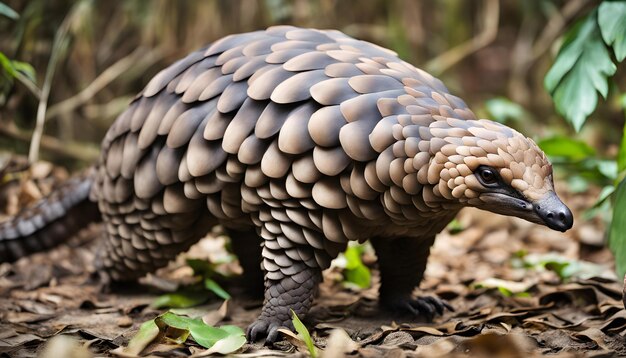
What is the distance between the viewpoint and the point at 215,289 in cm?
411

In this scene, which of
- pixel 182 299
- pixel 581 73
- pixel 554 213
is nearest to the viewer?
pixel 554 213

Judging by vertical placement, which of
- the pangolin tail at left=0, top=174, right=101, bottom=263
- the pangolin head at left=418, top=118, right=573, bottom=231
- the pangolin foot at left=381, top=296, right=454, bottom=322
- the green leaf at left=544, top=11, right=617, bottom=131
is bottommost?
the pangolin foot at left=381, top=296, right=454, bottom=322

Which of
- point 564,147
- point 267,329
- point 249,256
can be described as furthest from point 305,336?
point 564,147

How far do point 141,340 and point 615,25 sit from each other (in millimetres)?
2582

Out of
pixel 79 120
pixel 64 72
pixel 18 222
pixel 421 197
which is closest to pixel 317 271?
pixel 421 197

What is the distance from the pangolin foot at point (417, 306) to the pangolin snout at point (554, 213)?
3.69 ft

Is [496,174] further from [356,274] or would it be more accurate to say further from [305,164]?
[356,274]

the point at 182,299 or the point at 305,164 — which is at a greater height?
the point at 305,164

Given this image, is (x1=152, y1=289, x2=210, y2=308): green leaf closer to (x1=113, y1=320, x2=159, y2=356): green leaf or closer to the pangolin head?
(x1=113, y1=320, x2=159, y2=356): green leaf

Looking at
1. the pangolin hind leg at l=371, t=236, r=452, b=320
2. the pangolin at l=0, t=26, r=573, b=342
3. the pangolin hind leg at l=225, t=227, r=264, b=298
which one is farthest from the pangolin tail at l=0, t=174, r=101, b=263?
the pangolin hind leg at l=371, t=236, r=452, b=320

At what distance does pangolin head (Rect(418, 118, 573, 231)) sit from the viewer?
279cm

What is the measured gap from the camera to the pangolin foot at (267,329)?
3.21m

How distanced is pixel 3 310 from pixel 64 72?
335 cm

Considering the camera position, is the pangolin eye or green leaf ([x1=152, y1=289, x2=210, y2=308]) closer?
the pangolin eye
